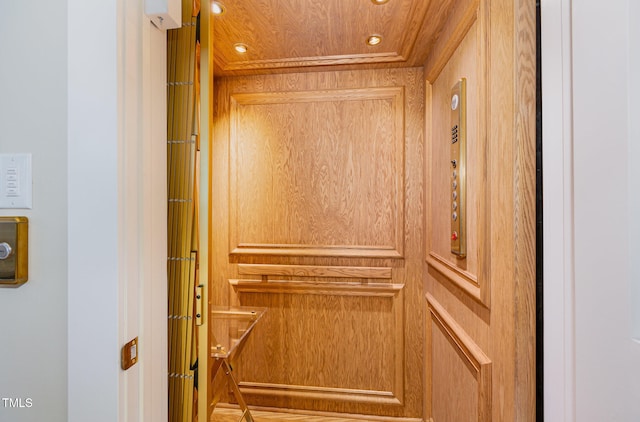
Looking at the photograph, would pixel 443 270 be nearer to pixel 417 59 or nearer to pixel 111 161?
pixel 417 59

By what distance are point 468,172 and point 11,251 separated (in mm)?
1590

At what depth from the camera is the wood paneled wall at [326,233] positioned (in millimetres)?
2113

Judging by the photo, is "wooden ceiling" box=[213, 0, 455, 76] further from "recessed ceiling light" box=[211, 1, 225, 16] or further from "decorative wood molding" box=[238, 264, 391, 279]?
"decorative wood molding" box=[238, 264, 391, 279]

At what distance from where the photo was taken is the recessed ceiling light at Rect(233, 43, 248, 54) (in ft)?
6.25

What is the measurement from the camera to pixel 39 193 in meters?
0.76

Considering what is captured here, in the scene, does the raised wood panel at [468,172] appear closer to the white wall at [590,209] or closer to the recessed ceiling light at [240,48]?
the white wall at [590,209]

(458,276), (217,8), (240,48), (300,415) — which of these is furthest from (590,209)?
(300,415)

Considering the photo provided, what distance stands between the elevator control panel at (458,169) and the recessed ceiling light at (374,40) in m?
0.64

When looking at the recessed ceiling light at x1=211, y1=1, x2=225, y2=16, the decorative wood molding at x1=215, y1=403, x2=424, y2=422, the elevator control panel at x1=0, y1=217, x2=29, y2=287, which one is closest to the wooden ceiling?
the recessed ceiling light at x1=211, y1=1, x2=225, y2=16

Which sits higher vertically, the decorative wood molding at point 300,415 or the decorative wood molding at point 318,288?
the decorative wood molding at point 318,288

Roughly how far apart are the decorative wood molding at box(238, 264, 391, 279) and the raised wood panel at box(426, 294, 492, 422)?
0.38 metres

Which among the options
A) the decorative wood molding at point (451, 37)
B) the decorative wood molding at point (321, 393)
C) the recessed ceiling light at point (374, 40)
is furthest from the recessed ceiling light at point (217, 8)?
the decorative wood molding at point (321, 393)

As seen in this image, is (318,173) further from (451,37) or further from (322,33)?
(451,37)

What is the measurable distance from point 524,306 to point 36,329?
138 centimetres
